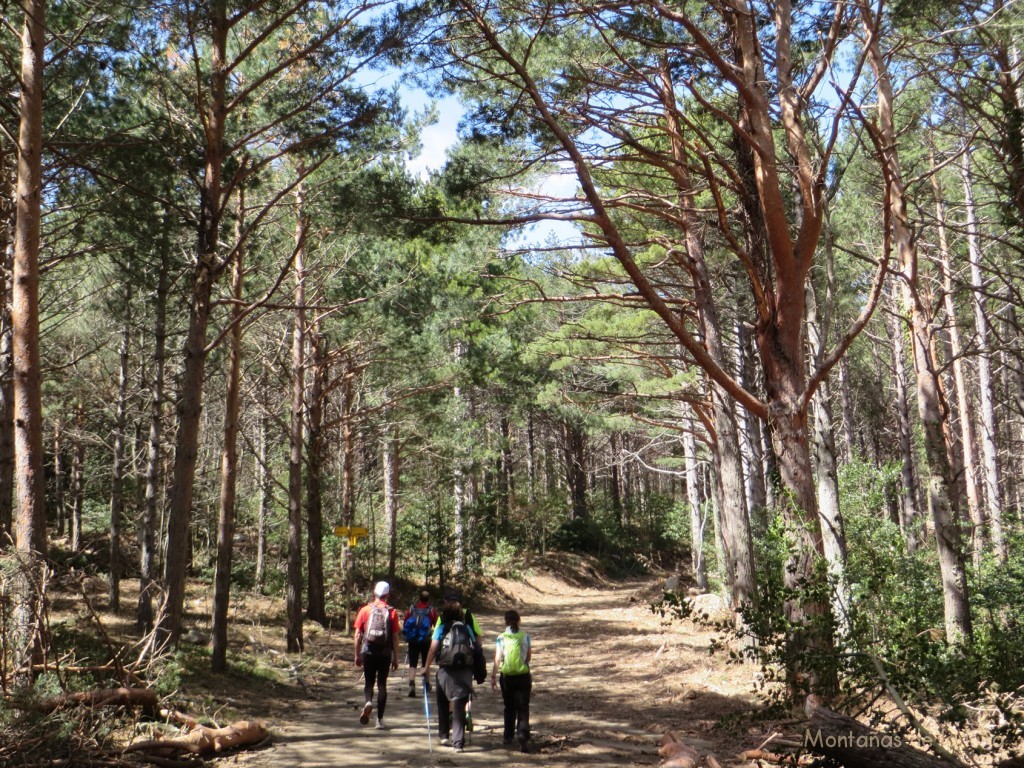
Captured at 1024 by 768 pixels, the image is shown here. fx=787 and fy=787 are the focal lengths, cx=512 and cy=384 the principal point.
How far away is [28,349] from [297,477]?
7.19 meters

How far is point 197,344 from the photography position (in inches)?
361

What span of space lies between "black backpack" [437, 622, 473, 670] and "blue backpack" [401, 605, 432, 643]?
2.27 metres

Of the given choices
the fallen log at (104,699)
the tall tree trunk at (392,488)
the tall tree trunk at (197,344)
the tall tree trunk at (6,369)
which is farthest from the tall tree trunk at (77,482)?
the fallen log at (104,699)

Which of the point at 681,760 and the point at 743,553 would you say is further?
the point at 743,553

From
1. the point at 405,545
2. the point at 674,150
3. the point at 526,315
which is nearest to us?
the point at 674,150

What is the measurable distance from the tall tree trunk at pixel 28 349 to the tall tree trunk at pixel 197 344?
170 cm

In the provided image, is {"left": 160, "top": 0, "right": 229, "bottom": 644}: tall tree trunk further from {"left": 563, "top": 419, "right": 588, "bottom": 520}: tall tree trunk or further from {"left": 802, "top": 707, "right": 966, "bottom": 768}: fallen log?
{"left": 563, "top": 419, "right": 588, "bottom": 520}: tall tree trunk

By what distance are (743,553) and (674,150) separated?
5938 mm

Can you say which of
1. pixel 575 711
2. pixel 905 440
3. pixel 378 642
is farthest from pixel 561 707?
pixel 905 440

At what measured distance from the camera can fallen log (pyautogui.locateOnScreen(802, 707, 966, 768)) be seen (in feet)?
14.8

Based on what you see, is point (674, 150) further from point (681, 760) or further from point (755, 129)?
point (681, 760)

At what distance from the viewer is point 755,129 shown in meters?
7.17

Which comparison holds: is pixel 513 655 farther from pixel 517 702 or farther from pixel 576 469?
pixel 576 469

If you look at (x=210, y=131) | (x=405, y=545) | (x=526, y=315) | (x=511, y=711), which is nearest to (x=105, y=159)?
(x=210, y=131)
